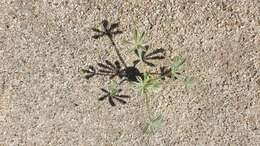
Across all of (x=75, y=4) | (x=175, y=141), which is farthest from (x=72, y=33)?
(x=175, y=141)

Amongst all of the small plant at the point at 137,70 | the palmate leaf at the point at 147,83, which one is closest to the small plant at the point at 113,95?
the small plant at the point at 137,70

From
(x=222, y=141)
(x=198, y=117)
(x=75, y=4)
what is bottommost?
(x=222, y=141)

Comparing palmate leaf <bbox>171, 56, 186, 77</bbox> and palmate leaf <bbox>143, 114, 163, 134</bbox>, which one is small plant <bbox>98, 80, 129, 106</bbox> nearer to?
palmate leaf <bbox>143, 114, 163, 134</bbox>

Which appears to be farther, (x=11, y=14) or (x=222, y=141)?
(x=222, y=141)

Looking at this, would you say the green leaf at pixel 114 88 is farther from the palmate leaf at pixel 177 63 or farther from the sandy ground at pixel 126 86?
the palmate leaf at pixel 177 63

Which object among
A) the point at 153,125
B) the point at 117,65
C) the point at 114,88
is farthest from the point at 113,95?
the point at 153,125

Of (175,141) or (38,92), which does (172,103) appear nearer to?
(175,141)

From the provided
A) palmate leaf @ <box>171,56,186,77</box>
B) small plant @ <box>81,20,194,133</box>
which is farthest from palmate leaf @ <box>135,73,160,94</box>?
palmate leaf @ <box>171,56,186,77</box>

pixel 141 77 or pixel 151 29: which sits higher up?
pixel 151 29
